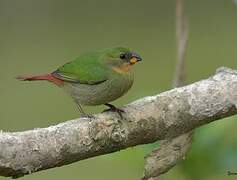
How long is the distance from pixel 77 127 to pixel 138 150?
0.70 metres

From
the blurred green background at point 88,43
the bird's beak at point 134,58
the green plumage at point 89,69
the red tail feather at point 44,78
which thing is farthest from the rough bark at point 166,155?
the blurred green background at point 88,43

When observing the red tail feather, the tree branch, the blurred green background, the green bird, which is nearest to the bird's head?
the green bird

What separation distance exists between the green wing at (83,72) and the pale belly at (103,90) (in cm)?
2

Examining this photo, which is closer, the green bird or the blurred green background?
the green bird

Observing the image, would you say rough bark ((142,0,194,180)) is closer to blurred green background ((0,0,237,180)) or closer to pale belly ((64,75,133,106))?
pale belly ((64,75,133,106))

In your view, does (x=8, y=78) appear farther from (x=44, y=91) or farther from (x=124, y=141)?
(x=124, y=141)

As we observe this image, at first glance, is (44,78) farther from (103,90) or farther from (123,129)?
(123,129)

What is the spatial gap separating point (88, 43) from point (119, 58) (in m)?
3.26

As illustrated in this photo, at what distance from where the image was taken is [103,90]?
10.9 feet

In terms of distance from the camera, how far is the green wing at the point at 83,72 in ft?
11.0

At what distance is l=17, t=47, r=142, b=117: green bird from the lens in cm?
333

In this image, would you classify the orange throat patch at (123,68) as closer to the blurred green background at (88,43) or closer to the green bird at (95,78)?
the green bird at (95,78)

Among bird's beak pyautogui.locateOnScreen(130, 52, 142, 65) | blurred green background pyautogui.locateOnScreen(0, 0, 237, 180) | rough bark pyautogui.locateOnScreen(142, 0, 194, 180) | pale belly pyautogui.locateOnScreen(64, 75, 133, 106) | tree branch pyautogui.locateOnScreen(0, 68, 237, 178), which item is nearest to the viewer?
tree branch pyautogui.locateOnScreen(0, 68, 237, 178)

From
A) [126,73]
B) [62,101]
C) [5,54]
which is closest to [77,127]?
[126,73]
